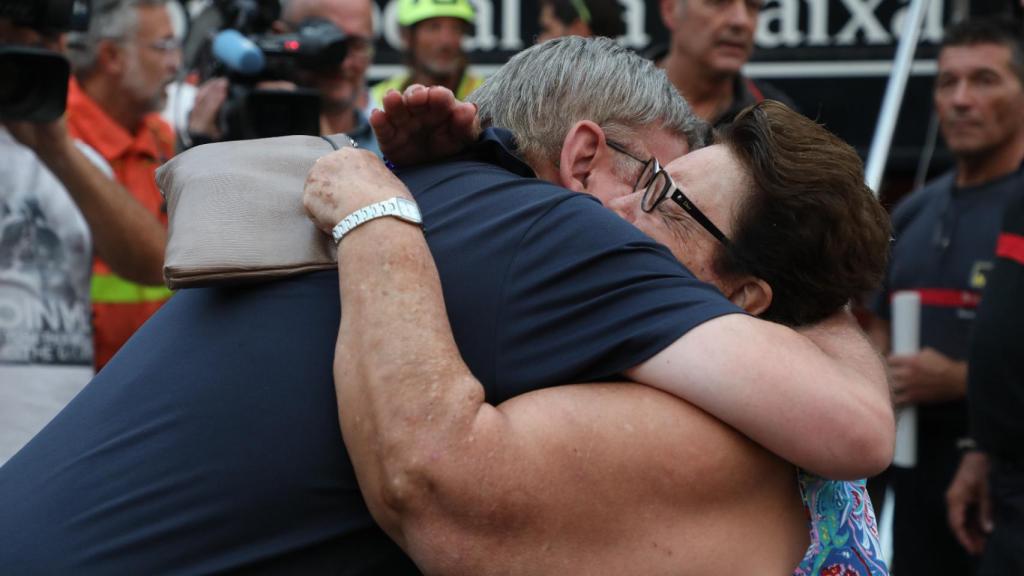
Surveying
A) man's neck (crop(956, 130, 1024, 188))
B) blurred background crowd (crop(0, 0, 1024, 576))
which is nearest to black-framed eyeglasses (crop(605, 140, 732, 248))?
blurred background crowd (crop(0, 0, 1024, 576))

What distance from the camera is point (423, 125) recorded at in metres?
2.21

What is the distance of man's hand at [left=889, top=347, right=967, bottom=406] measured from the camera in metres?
5.22

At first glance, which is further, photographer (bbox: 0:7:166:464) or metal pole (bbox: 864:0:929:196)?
metal pole (bbox: 864:0:929:196)

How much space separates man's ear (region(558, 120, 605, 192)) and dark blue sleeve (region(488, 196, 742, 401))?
1.46ft

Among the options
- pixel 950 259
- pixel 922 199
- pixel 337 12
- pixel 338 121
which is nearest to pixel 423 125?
pixel 338 121

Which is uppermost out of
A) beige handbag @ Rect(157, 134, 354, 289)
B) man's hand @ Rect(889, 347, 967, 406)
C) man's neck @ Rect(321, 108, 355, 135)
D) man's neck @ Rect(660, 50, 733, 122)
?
beige handbag @ Rect(157, 134, 354, 289)

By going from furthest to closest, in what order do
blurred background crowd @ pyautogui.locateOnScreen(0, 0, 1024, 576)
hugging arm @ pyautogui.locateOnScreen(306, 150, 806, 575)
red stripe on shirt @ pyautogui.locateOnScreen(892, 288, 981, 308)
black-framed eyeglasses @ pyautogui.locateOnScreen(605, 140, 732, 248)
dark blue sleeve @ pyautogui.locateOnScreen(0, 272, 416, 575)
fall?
red stripe on shirt @ pyautogui.locateOnScreen(892, 288, 981, 308), blurred background crowd @ pyautogui.locateOnScreen(0, 0, 1024, 576), black-framed eyeglasses @ pyautogui.locateOnScreen(605, 140, 732, 248), dark blue sleeve @ pyautogui.locateOnScreen(0, 272, 416, 575), hugging arm @ pyautogui.locateOnScreen(306, 150, 806, 575)

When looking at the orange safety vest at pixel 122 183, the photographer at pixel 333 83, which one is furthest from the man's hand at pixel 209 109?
the orange safety vest at pixel 122 183

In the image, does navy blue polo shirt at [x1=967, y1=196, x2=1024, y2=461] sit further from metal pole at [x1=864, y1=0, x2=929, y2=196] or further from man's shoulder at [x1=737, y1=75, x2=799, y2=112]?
metal pole at [x1=864, y1=0, x2=929, y2=196]

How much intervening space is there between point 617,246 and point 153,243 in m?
2.49

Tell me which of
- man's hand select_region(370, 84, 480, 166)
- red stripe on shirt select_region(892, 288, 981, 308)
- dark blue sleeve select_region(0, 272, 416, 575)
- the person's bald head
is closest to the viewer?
dark blue sleeve select_region(0, 272, 416, 575)

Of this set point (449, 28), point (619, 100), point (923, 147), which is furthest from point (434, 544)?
point (923, 147)

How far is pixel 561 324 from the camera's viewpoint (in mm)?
1967

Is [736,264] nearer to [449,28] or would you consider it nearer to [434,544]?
[434,544]
